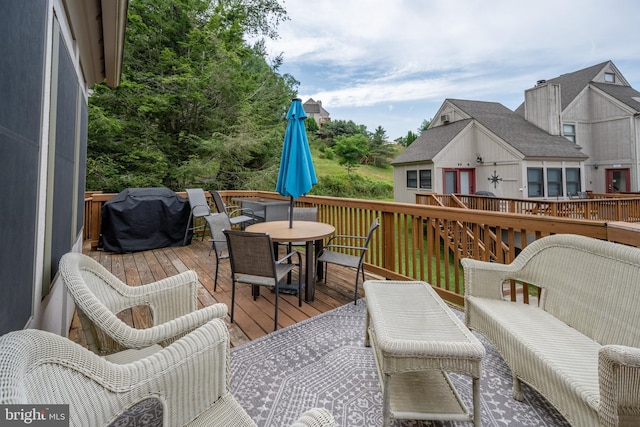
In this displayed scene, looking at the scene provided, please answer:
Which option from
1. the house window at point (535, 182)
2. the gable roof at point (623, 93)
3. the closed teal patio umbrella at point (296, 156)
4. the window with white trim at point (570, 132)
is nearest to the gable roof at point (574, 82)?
the gable roof at point (623, 93)

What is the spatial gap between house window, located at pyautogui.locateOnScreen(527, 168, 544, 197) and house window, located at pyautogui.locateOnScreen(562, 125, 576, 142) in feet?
13.9

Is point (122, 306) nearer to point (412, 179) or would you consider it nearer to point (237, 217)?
point (237, 217)

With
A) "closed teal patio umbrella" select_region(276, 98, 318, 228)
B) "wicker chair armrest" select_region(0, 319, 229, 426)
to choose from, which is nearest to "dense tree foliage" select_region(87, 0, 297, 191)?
"closed teal patio umbrella" select_region(276, 98, 318, 228)

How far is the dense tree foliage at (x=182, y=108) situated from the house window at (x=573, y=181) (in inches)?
494

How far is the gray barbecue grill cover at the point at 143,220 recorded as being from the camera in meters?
5.26

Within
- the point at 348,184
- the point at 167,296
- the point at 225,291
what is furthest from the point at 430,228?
the point at 348,184

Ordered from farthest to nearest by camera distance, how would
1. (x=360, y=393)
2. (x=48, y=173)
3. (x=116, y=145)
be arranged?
(x=116, y=145), (x=360, y=393), (x=48, y=173)

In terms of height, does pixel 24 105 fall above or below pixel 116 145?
below

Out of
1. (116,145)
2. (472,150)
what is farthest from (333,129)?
(116,145)

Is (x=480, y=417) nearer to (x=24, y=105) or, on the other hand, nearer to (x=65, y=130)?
(x=24, y=105)

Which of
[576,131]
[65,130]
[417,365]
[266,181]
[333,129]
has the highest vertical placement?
[333,129]

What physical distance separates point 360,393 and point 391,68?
24534 millimetres

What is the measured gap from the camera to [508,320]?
6.28 ft

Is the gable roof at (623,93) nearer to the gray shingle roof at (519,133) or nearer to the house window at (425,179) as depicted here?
the gray shingle roof at (519,133)
